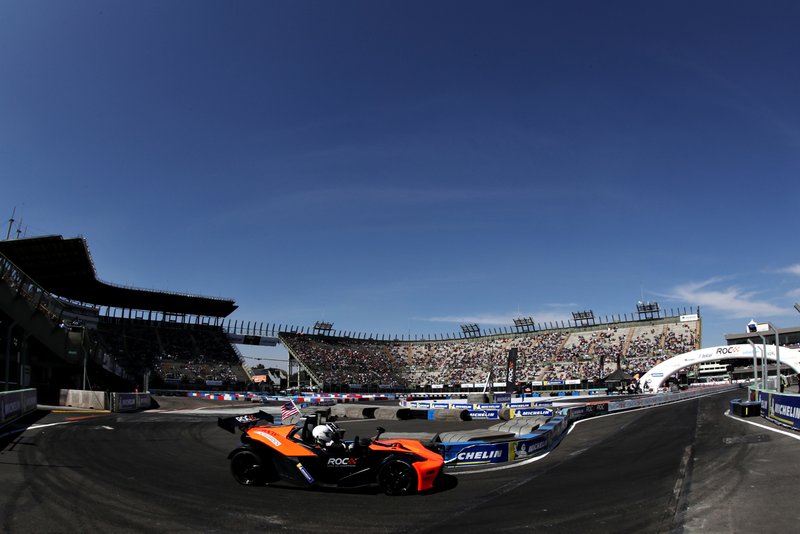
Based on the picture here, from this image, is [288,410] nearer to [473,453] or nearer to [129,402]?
[473,453]

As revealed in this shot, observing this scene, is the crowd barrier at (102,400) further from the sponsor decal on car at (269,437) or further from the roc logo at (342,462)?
the roc logo at (342,462)

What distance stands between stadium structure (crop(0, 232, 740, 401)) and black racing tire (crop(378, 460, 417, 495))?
33317mm

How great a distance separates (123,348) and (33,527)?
60.3m

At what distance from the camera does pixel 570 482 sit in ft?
33.5

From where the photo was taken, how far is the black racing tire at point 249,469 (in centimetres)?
996

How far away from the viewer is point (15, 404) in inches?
878

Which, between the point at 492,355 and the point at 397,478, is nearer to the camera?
the point at 397,478

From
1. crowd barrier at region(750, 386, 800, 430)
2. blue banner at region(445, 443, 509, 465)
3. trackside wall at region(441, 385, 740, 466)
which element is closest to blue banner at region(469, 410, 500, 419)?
trackside wall at region(441, 385, 740, 466)

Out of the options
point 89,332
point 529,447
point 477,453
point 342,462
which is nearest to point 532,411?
point 529,447

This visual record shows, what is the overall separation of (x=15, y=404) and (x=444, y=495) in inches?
862

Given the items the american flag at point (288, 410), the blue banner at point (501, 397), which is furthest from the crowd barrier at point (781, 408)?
the blue banner at point (501, 397)

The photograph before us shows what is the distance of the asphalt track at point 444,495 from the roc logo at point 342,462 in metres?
0.50

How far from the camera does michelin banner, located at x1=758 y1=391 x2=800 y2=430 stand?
16.8 m

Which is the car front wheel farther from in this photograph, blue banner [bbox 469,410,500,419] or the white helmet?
blue banner [bbox 469,410,500,419]
